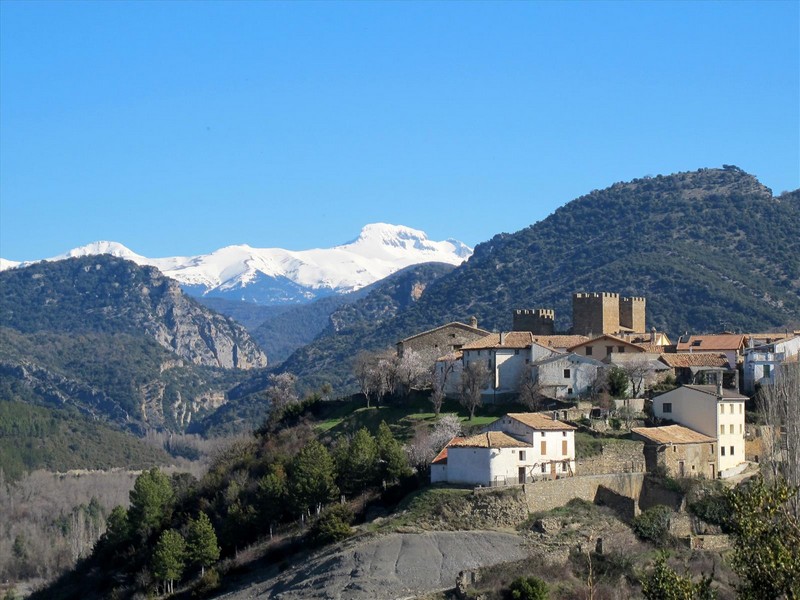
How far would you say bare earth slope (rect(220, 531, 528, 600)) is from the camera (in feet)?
169

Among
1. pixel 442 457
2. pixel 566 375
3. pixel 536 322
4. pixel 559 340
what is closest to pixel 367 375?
pixel 559 340

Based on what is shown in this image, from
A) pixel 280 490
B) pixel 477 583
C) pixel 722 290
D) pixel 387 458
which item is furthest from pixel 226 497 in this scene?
pixel 722 290

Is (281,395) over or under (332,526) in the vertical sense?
over

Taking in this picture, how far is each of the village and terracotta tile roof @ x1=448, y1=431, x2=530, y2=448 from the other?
53 millimetres

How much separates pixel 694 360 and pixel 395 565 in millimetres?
24530

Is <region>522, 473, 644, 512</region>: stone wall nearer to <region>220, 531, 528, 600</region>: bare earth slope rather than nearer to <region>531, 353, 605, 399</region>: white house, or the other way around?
<region>220, 531, 528, 600</region>: bare earth slope

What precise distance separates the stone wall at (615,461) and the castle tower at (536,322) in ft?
81.8

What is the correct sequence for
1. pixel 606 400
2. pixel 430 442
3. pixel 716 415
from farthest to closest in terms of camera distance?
1. pixel 606 400
2. pixel 430 442
3. pixel 716 415

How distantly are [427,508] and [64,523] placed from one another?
9003 centimetres

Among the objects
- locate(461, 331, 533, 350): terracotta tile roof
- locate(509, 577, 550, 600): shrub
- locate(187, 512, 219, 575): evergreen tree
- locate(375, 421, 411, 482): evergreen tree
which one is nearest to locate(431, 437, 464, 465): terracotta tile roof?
locate(375, 421, 411, 482): evergreen tree

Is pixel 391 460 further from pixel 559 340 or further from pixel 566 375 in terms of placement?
pixel 559 340

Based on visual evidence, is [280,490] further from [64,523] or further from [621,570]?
[64,523]

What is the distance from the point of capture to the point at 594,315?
8456 cm

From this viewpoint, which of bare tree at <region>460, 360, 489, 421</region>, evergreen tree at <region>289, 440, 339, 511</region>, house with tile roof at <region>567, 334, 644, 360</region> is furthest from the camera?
house with tile roof at <region>567, 334, 644, 360</region>
